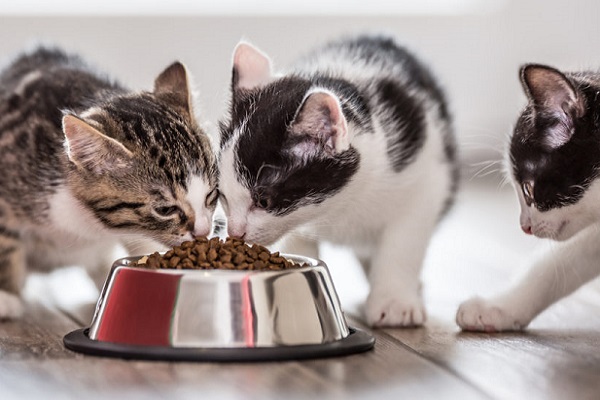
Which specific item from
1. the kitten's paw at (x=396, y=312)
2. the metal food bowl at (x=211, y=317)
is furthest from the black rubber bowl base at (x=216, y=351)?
the kitten's paw at (x=396, y=312)

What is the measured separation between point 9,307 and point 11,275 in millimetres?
134

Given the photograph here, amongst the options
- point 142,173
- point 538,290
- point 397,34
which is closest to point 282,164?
point 142,173

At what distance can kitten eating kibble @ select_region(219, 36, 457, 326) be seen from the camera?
235 centimetres

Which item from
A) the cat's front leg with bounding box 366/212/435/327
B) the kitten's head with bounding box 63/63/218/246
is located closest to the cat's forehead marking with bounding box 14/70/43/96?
the kitten's head with bounding box 63/63/218/246

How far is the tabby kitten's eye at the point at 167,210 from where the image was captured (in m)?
2.36

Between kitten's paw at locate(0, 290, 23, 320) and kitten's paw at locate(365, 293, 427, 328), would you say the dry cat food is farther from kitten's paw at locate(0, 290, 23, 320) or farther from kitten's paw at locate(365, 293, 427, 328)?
kitten's paw at locate(0, 290, 23, 320)

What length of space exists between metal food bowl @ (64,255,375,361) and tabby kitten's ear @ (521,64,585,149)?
0.68 m

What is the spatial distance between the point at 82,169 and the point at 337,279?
4.09ft

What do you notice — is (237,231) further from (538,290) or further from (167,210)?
(538,290)

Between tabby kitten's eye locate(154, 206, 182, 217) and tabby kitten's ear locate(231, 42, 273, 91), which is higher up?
tabby kitten's ear locate(231, 42, 273, 91)

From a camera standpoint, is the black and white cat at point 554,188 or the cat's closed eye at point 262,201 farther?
the cat's closed eye at point 262,201

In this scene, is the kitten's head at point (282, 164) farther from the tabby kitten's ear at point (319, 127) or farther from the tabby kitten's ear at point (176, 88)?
the tabby kitten's ear at point (176, 88)

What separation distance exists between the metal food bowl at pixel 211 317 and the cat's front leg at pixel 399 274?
0.43 m

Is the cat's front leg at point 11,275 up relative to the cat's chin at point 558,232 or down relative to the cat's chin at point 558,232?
down
